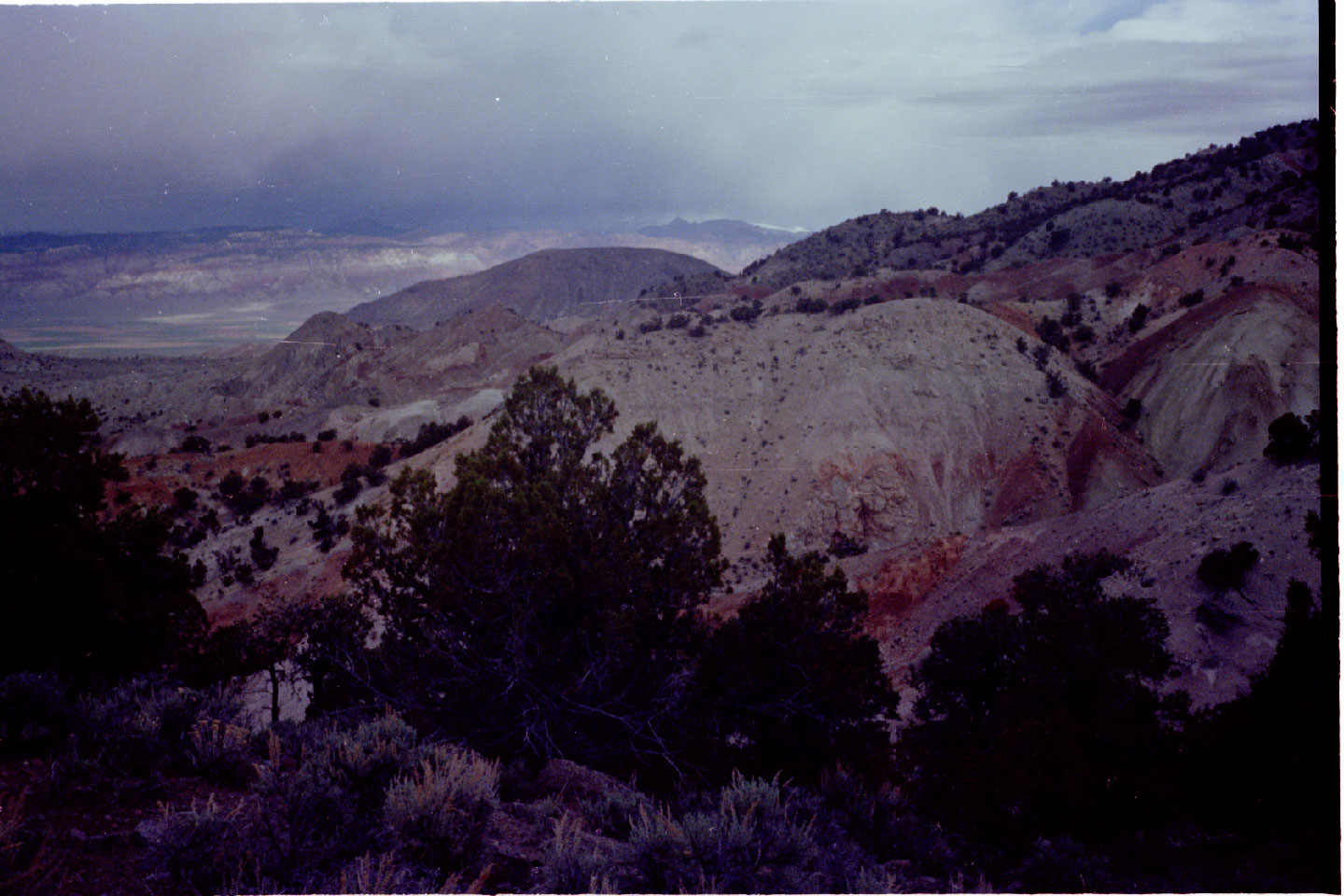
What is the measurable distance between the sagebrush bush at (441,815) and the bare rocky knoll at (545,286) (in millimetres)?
94880

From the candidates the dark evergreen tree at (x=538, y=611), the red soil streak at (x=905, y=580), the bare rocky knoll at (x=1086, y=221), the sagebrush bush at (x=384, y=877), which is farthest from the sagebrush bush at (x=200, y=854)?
the bare rocky knoll at (x=1086, y=221)

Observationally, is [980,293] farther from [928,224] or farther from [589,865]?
[589,865]

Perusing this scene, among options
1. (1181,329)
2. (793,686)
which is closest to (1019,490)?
(1181,329)

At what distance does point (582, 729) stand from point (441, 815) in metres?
4.61

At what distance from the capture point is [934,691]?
523 inches

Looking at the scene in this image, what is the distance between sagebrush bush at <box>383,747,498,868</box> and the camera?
14.8 ft

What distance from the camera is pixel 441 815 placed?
15.0ft

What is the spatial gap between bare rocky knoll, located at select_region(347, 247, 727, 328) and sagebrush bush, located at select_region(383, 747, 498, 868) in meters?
94.9

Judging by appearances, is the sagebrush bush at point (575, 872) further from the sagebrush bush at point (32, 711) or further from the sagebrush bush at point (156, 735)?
the sagebrush bush at point (32, 711)

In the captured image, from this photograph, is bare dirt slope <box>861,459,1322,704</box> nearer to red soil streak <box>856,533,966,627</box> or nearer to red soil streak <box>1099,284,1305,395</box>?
red soil streak <box>856,533,966,627</box>

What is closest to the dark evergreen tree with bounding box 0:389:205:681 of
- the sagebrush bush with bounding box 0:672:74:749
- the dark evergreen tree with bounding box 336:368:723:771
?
the sagebrush bush with bounding box 0:672:74:749

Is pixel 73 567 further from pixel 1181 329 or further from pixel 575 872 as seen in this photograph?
pixel 1181 329

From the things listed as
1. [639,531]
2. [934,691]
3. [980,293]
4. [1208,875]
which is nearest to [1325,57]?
[1208,875]

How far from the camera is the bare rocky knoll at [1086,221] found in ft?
144
